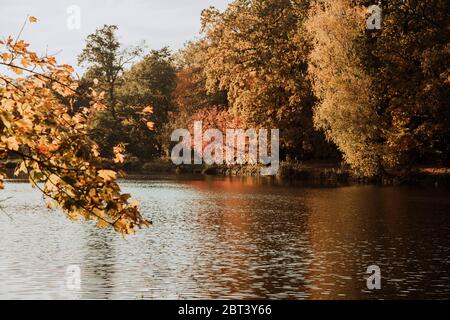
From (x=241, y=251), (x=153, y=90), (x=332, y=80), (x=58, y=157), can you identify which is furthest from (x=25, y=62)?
(x=153, y=90)

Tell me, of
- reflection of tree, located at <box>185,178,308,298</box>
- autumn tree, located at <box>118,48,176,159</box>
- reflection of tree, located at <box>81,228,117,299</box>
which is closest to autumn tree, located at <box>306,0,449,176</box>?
reflection of tree, located at <box>185,178,308,298</box>

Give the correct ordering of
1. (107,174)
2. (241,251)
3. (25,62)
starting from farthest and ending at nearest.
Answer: (241,251) < (25,62) < (107,174)

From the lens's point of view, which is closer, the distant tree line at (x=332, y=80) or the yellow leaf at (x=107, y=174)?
the yellow leaf at (x=107, y=174)

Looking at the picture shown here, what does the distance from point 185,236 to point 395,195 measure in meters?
19.5

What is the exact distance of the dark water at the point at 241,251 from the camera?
16906 millimetres

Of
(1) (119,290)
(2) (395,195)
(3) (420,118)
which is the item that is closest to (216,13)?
(3) (420,118)

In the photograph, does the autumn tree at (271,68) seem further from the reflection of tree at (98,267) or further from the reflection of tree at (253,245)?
the reflection of tree at (98,267)

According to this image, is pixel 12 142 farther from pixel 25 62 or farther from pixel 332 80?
pixel 332 80

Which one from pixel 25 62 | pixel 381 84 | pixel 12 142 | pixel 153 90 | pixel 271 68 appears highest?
pixel 153 90

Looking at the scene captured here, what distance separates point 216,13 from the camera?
66750 millimetres

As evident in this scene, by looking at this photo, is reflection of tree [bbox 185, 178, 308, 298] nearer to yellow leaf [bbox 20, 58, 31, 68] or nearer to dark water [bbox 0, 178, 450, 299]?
dark water [bbox 0, 178, 450, 299]

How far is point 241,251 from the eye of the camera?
22734mm

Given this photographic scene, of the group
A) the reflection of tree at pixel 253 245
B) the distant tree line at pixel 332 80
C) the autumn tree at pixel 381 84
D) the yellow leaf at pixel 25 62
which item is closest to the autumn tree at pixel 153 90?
the distant tree line at pixel 332 80

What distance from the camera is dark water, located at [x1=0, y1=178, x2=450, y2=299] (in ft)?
55.5
